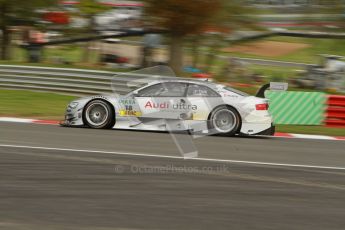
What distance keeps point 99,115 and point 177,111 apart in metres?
1.47

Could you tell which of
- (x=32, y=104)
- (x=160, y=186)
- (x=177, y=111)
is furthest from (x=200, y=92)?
(x=32, y=104)

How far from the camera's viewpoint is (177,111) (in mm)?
11672

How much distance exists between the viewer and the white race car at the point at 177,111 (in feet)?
38.3

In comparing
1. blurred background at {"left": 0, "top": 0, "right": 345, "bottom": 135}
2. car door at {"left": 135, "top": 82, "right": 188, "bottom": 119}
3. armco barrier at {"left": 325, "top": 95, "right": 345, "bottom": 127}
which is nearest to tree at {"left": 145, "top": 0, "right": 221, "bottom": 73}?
blurred background at {"left": 0, "top": 0, "right": 345, "bottom": 135}

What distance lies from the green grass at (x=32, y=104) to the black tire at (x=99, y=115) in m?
2.57

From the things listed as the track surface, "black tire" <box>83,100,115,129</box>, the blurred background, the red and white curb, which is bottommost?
the track surface

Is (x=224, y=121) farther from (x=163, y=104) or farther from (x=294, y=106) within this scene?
(x=294, y=106)

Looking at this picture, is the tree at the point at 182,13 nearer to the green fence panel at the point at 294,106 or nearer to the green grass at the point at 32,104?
the green grass at the point at 32,104

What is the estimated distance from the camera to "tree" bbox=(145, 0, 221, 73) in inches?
706

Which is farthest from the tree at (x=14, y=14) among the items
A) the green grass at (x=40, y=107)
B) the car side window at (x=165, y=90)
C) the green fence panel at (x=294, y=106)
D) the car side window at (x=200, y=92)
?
the car side window at (x=200, y=92)

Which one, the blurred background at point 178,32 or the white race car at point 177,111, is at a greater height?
the blurred background at point 178,32

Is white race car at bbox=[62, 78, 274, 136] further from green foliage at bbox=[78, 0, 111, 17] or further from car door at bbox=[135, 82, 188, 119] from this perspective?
green foliage at bbox=[78, 0, 111, 17]

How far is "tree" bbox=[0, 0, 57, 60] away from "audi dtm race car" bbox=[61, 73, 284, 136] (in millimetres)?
11856

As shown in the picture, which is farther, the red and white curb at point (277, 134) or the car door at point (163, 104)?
the red and white curb at point (277, 134)
